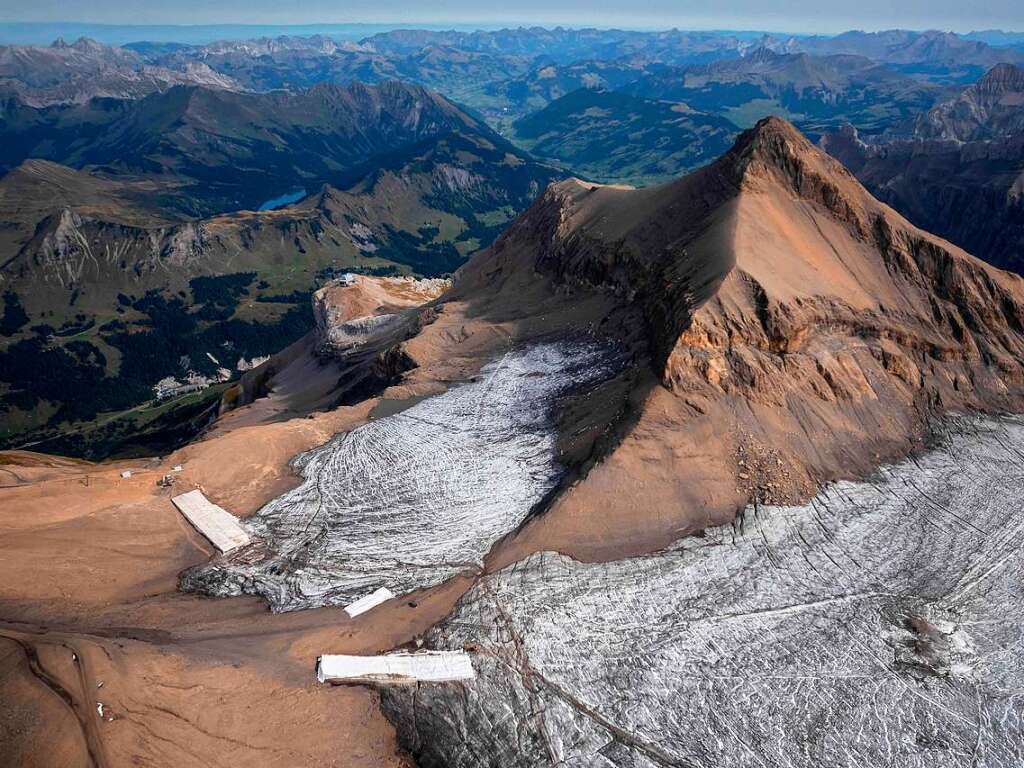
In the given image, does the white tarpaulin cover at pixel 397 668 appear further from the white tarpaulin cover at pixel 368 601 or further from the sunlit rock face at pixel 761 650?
the white tarpaulin cover at pixel 368 601

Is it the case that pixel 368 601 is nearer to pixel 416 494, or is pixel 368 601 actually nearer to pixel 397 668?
pixel 397 668

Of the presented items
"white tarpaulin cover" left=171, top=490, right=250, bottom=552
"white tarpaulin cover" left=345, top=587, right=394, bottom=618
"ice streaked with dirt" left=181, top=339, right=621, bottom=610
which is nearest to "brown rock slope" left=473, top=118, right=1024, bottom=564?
"ice streaked with dirt" left=181, top=339, right=621, bottom=610

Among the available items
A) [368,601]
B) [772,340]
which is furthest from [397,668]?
[772,340]

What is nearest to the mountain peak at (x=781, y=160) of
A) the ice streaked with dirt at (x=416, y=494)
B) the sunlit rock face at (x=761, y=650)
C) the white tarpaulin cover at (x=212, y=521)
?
the ice streaked with dirt at (x=416, y=494)

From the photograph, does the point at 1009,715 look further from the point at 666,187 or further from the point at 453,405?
the point at 666,187

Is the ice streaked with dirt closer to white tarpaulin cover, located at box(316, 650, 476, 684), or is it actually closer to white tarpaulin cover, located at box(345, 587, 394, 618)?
white tarpaulin cover, located at box(345, 587, 394, 618)

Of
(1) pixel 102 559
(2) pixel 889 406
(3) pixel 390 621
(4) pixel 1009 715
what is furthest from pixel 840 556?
(1) pixel 102 559
